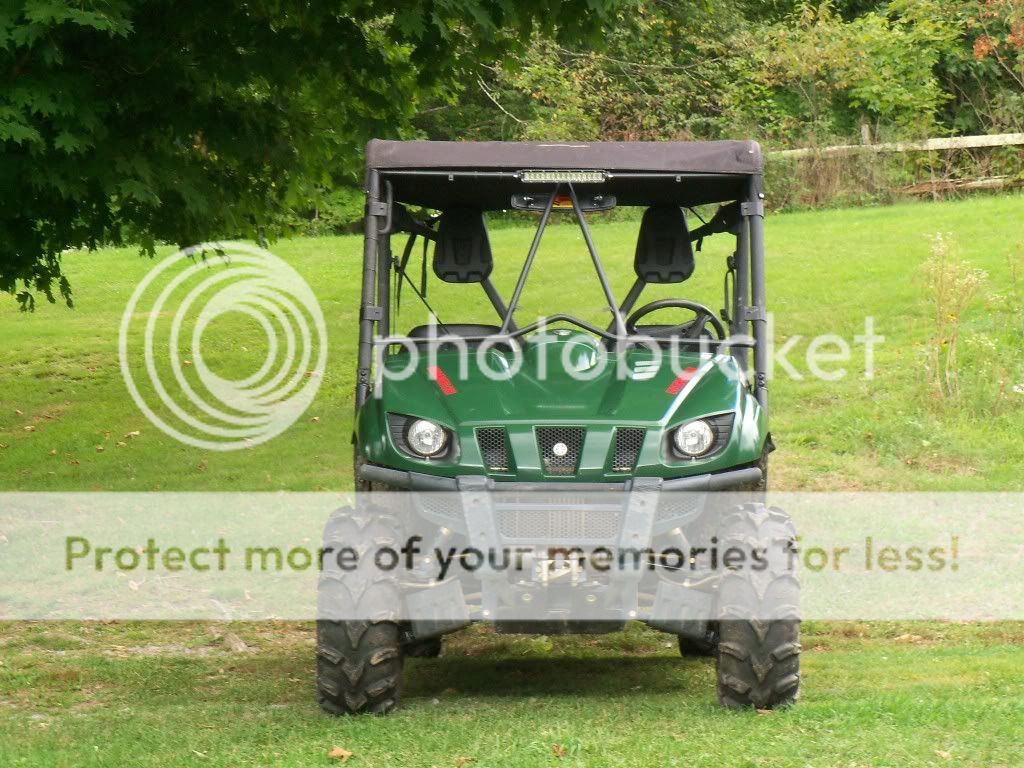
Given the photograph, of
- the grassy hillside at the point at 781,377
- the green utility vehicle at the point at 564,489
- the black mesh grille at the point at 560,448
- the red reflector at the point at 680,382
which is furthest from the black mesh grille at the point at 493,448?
the grassy hillside at the point at 781,377

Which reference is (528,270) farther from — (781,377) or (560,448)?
(781,377)

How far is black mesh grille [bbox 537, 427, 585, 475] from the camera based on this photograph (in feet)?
16.8

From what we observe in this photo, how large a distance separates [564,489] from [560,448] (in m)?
0.16

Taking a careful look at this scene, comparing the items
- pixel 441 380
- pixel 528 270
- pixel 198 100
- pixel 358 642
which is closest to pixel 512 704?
pixel 358 642

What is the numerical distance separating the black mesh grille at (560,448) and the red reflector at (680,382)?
433 mm

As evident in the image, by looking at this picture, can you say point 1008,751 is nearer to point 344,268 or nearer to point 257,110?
point 257,110

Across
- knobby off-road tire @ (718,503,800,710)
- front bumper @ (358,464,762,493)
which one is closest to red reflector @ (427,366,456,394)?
front bumper @ (358,464,762,493)

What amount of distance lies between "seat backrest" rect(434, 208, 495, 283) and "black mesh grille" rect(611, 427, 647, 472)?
1555 mm

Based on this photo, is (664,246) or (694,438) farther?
(664,246)

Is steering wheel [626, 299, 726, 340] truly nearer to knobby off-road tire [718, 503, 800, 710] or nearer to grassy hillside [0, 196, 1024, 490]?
grassy hillside [0, 196, 1024, 490]

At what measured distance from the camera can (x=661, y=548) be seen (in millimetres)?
5246

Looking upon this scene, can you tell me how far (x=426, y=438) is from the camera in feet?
17.1

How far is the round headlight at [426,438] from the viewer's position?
5.20m

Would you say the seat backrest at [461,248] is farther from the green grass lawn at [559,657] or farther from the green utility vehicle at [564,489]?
the green grass lawn at [559,657]
